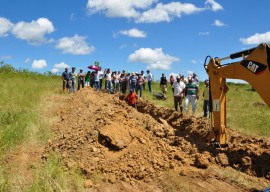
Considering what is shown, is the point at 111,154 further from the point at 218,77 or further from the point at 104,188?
the point at 218,77

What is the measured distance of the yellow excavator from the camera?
8078mm

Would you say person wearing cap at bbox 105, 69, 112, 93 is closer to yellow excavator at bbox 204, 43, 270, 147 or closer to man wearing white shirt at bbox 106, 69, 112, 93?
man wearing white shirt at bbox 106, 69, 112, 93

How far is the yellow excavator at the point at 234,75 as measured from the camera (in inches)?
318

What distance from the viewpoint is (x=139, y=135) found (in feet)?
30.9

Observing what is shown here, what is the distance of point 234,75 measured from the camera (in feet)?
29.7

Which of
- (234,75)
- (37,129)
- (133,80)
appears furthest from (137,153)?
(133,80)

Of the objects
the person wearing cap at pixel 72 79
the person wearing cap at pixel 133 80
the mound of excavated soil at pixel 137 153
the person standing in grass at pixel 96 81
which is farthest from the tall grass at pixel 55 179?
the person standing in grass at pixel 96 81

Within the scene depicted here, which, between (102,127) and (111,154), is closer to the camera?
(111,154)

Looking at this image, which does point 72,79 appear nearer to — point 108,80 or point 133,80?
point 108,80

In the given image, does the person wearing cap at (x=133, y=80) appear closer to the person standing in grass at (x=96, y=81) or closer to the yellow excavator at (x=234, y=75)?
the person standing in grass at (x=96, y=81)

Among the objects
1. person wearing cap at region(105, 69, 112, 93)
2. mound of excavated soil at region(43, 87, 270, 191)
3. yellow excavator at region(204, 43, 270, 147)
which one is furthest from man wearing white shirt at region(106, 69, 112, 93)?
yellow excavator at region(204, 43, 270, 147)

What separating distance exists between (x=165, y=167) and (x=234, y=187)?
1.52 metres

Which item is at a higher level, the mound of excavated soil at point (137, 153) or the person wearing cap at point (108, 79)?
the person wearing cap at point (108, 79)

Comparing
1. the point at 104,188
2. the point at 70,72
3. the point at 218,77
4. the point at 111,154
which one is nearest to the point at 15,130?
the point at 111,154
